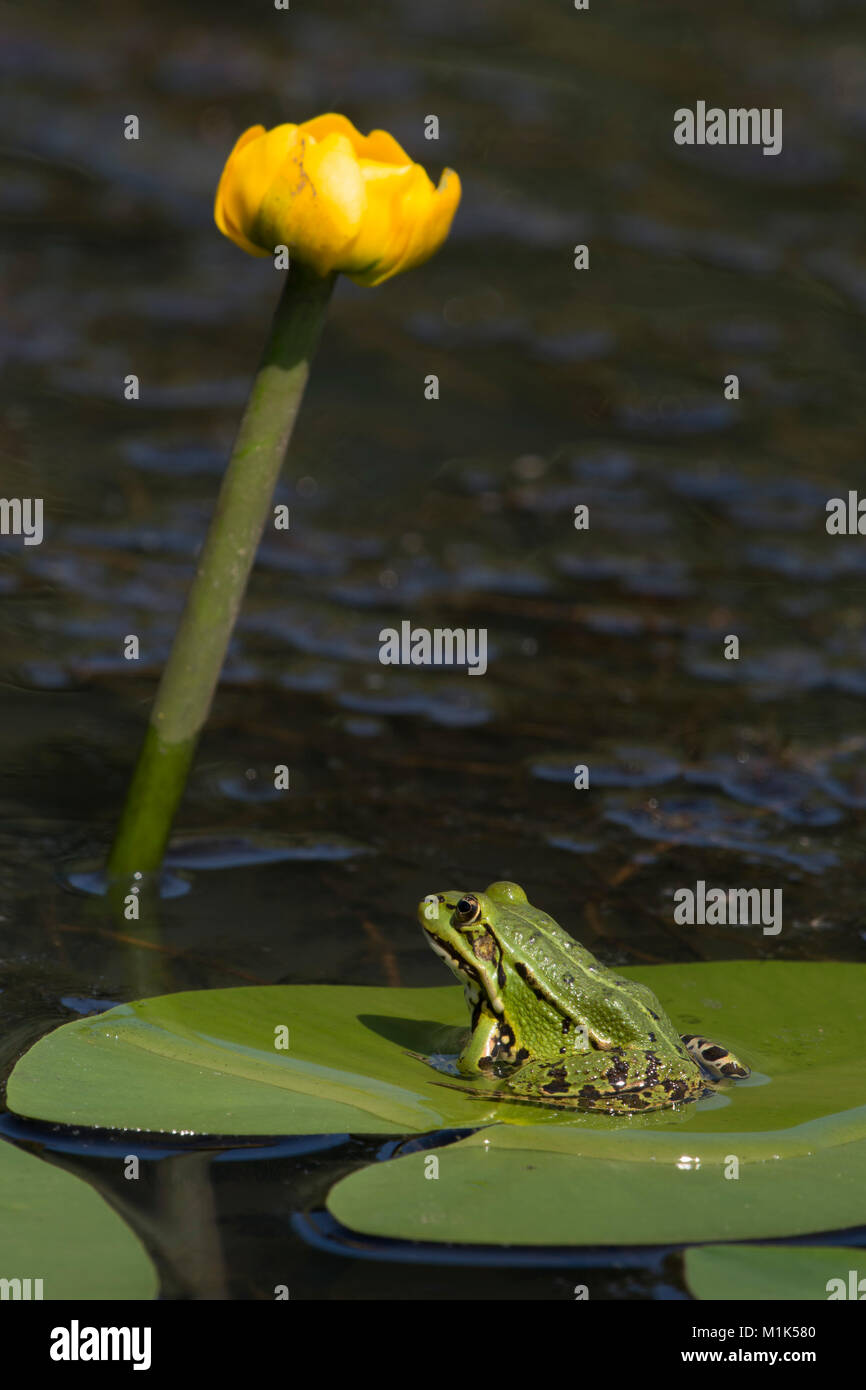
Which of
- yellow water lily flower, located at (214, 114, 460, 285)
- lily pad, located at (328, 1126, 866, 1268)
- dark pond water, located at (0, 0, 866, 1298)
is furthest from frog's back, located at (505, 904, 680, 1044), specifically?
yellow water lily flower, located at (214, 114, 460, 285)

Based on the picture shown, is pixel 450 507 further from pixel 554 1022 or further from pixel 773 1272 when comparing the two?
pixel 773 1272

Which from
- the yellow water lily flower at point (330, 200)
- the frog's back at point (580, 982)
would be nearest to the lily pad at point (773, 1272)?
the frog's back at point (580, 982)

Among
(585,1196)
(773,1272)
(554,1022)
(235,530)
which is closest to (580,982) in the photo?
(554,1022)

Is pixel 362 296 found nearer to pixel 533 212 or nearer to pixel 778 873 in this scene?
pixel 533 212

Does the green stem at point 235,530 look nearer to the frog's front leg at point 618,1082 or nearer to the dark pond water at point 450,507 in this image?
the dark pond water at point 450,507

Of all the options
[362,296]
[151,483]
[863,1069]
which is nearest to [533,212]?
[362,296]

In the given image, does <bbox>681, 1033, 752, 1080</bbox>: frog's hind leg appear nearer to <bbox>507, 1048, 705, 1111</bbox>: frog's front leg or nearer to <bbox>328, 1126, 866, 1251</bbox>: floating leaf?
<bbox>507, 1048, 705, 1111</bbox>: frog's front leg
